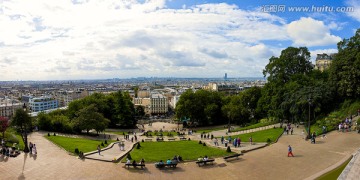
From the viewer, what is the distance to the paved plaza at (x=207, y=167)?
19.3 m

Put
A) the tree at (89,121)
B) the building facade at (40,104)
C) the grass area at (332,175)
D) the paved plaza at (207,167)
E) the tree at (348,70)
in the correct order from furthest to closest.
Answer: the building facade at (40,104), the tree at (89,121), the tree at (348,70), the paved plaza at (207,167), the grass area at (332,175)

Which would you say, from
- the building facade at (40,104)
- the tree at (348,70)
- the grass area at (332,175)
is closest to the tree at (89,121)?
the grass area at (332,175)

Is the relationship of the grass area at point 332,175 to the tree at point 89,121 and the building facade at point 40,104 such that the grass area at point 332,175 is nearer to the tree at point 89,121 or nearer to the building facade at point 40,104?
the tree at point 89,121

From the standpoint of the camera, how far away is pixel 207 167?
70.4 feet

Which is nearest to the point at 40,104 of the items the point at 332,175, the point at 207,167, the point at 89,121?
the point at 89,121

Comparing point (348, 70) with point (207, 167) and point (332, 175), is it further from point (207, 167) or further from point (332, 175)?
point (207, 167)

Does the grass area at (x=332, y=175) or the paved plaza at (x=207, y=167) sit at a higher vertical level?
the grass area at (x=332, y=175)

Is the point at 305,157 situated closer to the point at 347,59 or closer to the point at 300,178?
the point at 300,178

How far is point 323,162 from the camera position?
70.2 ft

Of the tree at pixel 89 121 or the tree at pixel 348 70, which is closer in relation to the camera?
the tree at pixel 348 70

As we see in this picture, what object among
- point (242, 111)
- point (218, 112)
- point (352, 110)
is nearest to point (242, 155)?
point (352, 110)

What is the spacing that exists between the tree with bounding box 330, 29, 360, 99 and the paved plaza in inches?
544

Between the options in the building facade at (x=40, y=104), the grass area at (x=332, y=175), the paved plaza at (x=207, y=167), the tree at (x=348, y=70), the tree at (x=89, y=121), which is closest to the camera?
the grass area at (x=332, y=175)

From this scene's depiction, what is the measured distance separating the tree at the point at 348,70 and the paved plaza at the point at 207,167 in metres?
13.8
